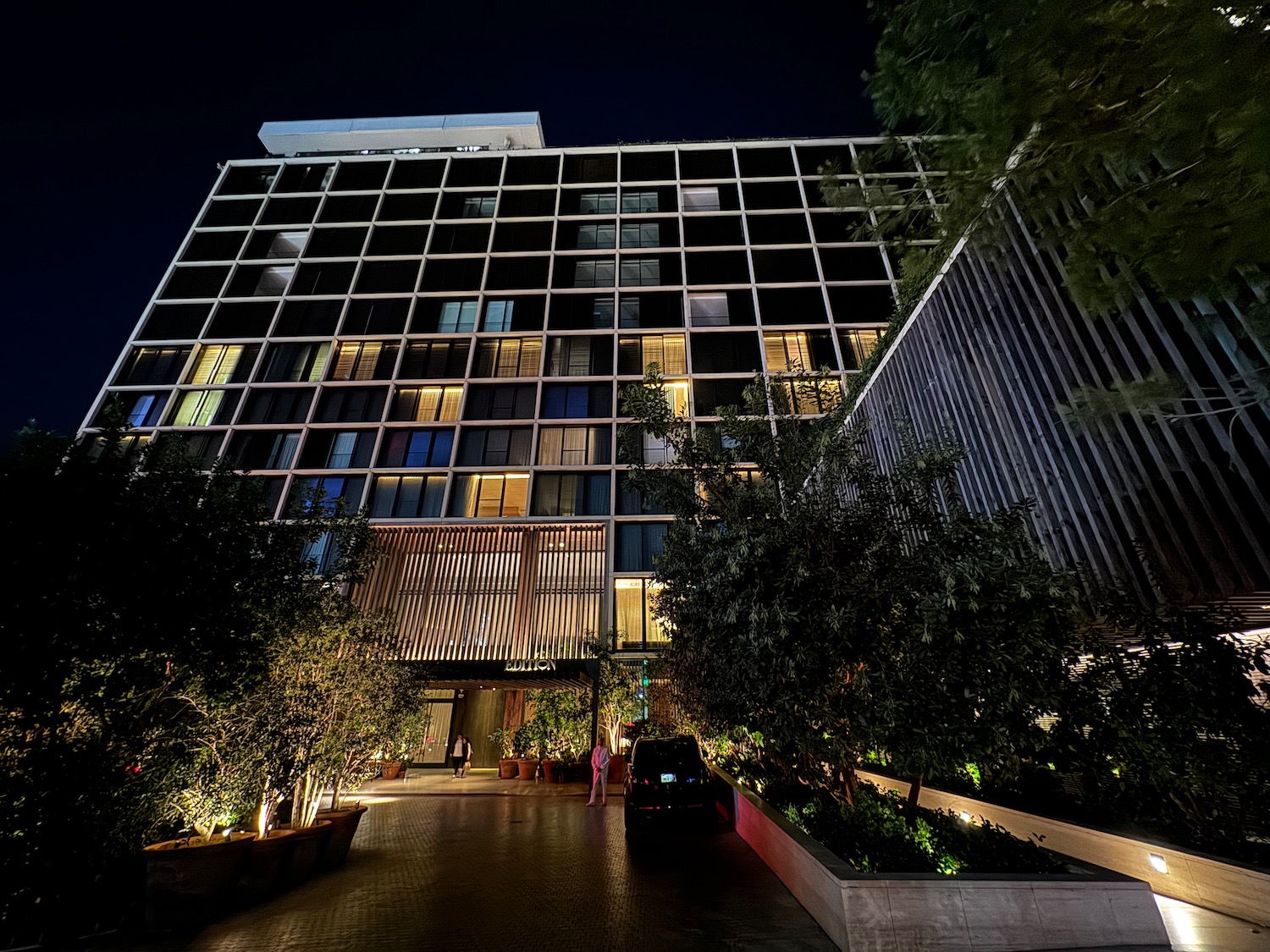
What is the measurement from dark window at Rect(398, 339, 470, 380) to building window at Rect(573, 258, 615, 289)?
23.5 feet

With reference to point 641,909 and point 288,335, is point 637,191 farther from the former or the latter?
point 641,909

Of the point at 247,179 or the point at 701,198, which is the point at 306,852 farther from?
the point at 247,179

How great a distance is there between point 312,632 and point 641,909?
5.41m

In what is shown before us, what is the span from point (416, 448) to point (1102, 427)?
24714 millimetres

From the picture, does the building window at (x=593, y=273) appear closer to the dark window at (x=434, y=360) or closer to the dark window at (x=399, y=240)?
the dark window at (x=434, y=360)

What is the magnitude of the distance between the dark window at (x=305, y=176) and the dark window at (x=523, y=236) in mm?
12214

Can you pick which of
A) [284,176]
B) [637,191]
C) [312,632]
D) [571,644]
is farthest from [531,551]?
[284,176]

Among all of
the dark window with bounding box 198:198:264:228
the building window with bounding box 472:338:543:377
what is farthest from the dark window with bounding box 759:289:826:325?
the dark window with bounding box 198:198:264:228

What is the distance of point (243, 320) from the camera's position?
2855cm

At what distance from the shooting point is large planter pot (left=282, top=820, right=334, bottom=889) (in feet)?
22.1

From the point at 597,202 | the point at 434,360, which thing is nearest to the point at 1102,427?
the point at 434,360

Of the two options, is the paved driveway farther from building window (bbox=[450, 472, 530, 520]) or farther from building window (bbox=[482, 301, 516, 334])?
building window (bbox=[482, 301, 516, 334])

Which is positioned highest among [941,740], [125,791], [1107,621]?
[1107,621]

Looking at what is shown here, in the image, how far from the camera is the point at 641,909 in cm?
591
